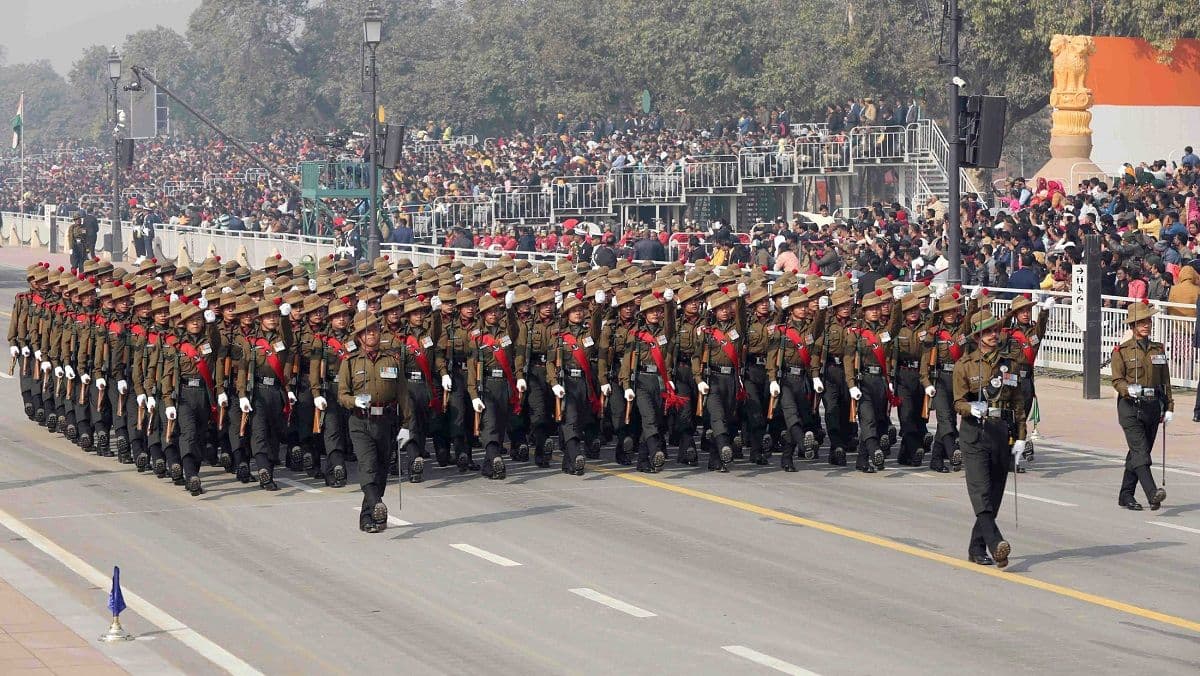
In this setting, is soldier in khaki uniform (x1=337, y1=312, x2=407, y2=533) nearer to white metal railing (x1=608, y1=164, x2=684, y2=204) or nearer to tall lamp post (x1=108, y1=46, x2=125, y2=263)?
white metal railing (x1=608, y1=164, x2=684, y2=204)

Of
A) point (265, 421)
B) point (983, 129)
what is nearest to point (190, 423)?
point (265, 421)

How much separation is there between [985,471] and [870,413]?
477 centimetres

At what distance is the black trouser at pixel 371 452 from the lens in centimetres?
1670

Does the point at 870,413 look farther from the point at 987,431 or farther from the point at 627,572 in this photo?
the point at 627,572

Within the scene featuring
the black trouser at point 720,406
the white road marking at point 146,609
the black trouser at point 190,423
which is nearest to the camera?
the white road marking at point 146,609

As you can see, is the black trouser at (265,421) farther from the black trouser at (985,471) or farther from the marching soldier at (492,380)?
the black trouser at (985,471)

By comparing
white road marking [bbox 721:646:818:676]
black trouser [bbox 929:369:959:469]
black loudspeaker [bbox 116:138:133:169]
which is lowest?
white road marking [bbox 721:646:818:676]

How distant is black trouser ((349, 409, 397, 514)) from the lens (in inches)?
658

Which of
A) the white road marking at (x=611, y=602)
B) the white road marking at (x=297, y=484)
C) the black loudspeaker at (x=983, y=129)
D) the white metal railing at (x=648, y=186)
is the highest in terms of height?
the black loudspeaker at (x=983, y=129)

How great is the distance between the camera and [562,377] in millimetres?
20062

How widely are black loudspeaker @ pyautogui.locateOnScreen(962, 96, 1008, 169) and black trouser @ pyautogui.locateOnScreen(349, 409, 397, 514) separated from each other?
11.2 m

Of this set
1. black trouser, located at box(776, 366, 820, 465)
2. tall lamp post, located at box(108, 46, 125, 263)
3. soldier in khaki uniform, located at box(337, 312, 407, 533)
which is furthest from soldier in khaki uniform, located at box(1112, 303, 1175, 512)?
tall lamp post, located at box(108, 46, 125, 263)

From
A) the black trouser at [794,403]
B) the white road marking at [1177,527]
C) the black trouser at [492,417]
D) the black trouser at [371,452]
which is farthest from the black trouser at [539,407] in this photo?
the white road marking at [1177,527]

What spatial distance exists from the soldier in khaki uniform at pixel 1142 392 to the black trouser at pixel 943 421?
7.32ft
